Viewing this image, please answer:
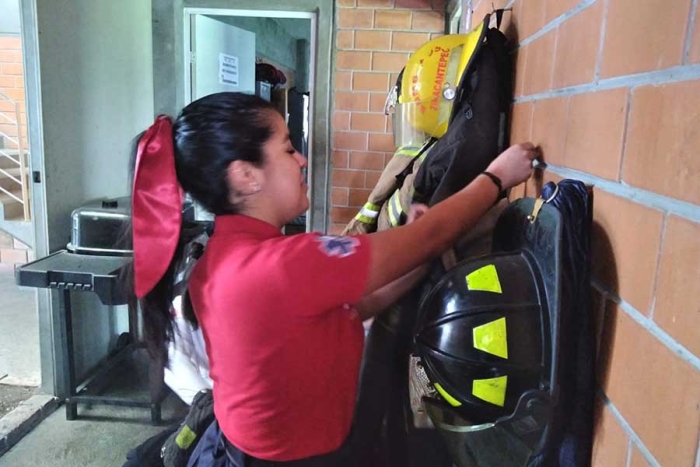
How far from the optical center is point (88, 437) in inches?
99.5

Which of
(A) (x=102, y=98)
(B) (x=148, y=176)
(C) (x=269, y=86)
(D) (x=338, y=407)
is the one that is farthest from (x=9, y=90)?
(D) (x=338, y=407)

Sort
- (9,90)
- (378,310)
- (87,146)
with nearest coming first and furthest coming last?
(378,310) → (87,146) → (9,90)

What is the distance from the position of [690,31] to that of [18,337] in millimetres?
3906

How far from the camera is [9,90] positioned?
475cm

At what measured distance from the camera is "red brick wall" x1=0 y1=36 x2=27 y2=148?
4609 millimetres

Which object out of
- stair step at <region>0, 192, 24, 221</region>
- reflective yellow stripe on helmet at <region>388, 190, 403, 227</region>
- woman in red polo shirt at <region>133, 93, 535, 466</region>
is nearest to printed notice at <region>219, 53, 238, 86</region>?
stair step at <region>0, 192, 24, 221</region>

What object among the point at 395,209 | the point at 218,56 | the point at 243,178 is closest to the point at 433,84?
the point at 395,209

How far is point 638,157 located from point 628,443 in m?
0.34

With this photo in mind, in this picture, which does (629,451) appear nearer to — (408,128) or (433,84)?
(433,84)

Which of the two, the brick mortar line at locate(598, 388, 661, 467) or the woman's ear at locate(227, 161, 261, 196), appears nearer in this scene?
the brick mortar line at locate(598, 388, 661, 467)

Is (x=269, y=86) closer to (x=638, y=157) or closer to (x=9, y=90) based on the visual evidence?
(x=9, y=90)

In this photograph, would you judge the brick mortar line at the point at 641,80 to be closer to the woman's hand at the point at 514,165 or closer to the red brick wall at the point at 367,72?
the woman's hand at the point at 514,165

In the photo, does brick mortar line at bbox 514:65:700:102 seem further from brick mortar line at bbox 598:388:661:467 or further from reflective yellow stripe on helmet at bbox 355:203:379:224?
reflective yellow stripe on helmet at bbox 355:203:379:224

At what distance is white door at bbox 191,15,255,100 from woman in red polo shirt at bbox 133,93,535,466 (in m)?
2.18
